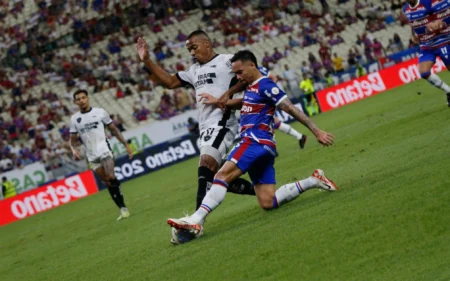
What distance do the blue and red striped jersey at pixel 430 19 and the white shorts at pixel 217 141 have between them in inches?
269

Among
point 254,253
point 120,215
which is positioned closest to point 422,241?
point 254,253

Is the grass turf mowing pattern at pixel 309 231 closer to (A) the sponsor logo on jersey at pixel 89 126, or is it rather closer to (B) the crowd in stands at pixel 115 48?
(A) the sponsor logo on jersey at pixel 89 126

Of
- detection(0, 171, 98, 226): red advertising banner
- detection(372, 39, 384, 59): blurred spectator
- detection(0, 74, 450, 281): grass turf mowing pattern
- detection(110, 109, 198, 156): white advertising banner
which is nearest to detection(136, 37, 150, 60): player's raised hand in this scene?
detection(0, 74, 450, 281): grass turf mowing pattern

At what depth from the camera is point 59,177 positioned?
117 feet

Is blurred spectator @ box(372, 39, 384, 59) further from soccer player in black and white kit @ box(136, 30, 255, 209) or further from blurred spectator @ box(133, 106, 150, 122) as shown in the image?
soccer player in black and white kit @ box(136, 30, 255, 209)

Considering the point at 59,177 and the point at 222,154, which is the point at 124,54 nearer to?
the point at 59,177

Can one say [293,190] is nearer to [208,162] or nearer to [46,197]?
[208,162]

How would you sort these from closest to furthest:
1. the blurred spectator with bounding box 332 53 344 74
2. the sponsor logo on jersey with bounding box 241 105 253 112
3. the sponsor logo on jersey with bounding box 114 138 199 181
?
the sponsor logo on jersey with bounding box 241 105 253 112 < the sponsor logo on jersey with bounding box 114 138 199 181 < the blurred spectator with bounding box 332 53 344 74

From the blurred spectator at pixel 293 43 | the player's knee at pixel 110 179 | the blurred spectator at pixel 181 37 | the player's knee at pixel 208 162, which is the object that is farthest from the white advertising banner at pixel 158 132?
the player's knee at pixel 208 162

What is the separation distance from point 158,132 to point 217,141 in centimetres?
2772

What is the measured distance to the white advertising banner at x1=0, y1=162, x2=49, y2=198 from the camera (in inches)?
1389

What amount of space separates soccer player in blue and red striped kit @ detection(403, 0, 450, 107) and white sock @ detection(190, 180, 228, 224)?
24.8 ft

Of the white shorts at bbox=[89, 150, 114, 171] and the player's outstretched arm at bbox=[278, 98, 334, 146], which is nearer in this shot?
the player's outstretched arm at bbox=[278, 98, 334, 146]

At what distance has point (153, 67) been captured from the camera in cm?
1205
